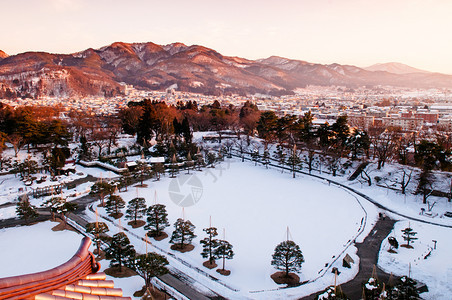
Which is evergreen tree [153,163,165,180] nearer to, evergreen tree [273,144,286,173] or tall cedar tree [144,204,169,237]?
tall cedar tree [144,204,169,237]

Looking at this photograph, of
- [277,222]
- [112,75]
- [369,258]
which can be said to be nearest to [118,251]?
[277,222]

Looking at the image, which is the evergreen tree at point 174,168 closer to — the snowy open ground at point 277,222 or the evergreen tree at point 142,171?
the snowy open ground at point 277,222

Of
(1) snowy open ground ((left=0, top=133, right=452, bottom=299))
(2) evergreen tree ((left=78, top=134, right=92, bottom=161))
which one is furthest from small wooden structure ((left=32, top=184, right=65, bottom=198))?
(2) evergreen tree ((left=78, top=134, right=92, bottom=161))

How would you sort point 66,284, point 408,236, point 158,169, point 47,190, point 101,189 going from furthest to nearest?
point 158,169
point 47,190
point 101,189
point 408,236
point 66,284

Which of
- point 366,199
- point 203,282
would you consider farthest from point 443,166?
point 203,282

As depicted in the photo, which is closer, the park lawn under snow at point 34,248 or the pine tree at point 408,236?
the park lawn under snow at point 34,248

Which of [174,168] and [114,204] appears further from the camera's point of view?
[174,168]

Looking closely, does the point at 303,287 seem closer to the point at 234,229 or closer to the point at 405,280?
the point at 405,280

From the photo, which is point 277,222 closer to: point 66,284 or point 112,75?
point 66,284

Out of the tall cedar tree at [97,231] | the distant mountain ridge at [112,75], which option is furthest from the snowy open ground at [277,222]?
the distant mountain ridge at [112,75]
